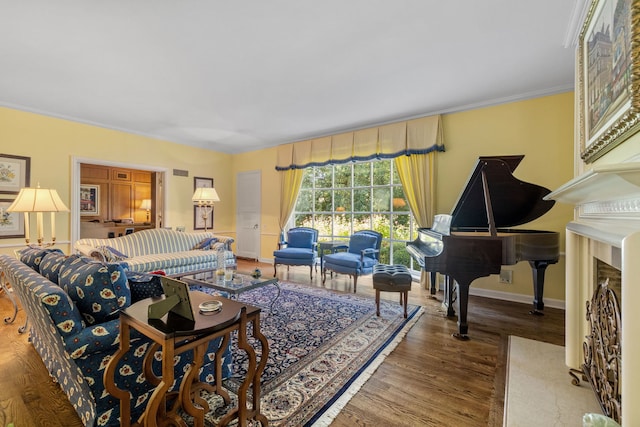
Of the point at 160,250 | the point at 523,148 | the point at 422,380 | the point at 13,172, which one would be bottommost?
the point at 422,380

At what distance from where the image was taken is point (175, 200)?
6043 millimetres

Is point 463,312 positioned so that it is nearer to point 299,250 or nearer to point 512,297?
point 512,297

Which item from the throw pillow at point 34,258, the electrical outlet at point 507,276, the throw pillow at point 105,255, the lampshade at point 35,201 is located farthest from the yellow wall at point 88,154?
the electrical outlet at point 507,276

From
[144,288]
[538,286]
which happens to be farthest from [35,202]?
[538,286]

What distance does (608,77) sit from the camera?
1.52m

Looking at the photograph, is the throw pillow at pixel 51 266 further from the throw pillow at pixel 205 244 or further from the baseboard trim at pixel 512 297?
the baseboard trim at pixel 512 297

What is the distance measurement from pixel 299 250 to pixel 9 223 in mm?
4382

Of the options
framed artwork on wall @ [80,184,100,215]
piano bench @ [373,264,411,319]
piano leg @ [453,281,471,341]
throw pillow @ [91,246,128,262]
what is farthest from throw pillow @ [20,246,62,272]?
framed artwork on wall @ [80,184,100,215]

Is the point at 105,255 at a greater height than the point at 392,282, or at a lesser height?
greater

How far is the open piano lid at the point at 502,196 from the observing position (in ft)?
8.90

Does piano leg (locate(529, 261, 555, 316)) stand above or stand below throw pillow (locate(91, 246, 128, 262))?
below

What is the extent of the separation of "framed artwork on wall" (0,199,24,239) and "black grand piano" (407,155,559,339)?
19.0ft

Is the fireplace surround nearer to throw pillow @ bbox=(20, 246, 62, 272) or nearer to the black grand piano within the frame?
the black grand piano

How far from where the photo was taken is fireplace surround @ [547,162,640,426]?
3.15 ft
